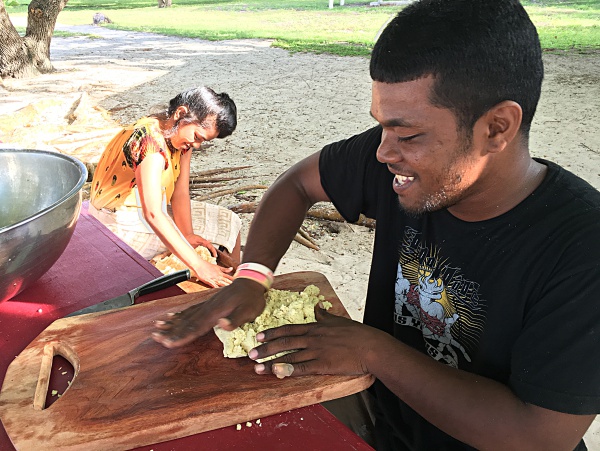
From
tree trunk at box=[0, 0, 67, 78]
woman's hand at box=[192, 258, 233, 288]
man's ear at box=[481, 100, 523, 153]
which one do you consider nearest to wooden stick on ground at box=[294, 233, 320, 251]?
woman's hand at box=[192, 258, 233, 288]

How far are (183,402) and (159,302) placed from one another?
0.40 metres

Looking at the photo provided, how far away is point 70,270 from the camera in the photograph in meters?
1.67

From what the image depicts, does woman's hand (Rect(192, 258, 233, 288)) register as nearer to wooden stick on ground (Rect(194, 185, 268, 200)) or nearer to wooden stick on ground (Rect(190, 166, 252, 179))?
wooden stick on ground (Rect(194, 185, 268, 200))

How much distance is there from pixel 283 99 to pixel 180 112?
5.09 metres

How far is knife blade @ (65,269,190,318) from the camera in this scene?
1.46 m

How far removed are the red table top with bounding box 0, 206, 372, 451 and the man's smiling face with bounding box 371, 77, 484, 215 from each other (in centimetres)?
57

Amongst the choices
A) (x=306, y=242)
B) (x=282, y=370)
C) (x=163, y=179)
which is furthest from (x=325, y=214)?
(x=282, y=370)

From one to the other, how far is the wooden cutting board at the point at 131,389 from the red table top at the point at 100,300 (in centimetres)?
3

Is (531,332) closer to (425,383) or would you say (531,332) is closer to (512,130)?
(425,383)

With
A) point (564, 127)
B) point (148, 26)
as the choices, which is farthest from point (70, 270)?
point (148, 26)

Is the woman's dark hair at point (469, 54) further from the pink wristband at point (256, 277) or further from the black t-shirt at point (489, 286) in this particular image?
the pink wristband at point (256, 277)

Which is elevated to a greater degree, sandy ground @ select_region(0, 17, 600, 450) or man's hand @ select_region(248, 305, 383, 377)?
man's hand @ select_region(248, 305, 383, 377)

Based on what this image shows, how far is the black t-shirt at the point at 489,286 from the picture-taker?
1133mm

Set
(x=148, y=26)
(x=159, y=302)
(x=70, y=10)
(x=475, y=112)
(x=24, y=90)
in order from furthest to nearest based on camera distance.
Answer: (x=70, y=10) < (x=148, y=26) < (x=24, y=90) < (x=159, y=302) < (x=475, y=112)
